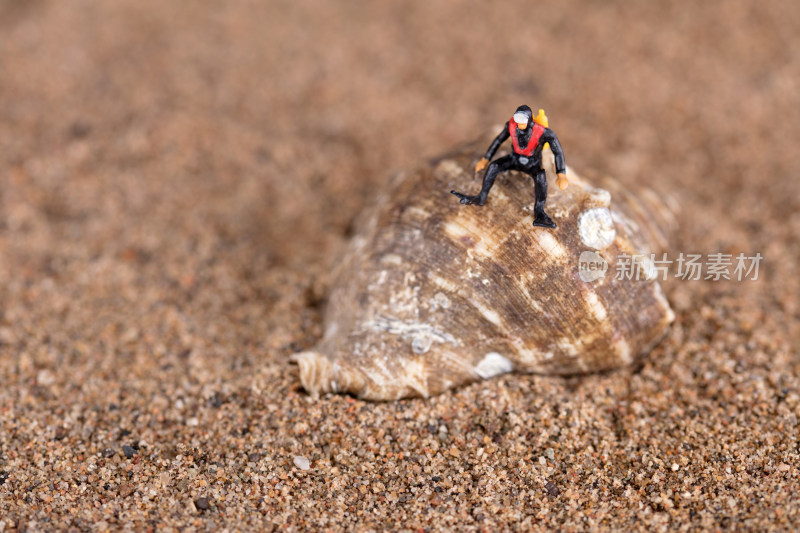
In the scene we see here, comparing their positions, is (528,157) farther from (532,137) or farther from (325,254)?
(325,254)

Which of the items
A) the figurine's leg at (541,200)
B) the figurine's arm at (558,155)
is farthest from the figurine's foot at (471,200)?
the figurine's arm at (558,155)

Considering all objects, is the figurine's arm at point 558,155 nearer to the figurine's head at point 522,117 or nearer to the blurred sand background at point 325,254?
the figurine's head at point 522,117

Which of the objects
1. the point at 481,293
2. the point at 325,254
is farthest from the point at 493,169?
the point at 325,254

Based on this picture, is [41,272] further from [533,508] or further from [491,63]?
[491,63]

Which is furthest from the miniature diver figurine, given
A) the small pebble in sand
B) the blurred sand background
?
the small pebble in sand

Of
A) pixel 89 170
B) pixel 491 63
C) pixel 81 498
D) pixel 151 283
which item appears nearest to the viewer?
pixel 81 498

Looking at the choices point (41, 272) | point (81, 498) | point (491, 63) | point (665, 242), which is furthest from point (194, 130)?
point (665, 242)
